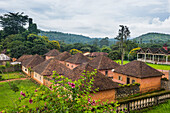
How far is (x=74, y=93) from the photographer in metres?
4.27

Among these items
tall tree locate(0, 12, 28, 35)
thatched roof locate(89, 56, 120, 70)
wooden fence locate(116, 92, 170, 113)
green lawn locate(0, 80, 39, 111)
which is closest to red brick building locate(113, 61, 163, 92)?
thatched roof locate(89, 56, 120, 70)

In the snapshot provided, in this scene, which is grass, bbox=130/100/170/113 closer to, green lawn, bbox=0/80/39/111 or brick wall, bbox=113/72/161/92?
brick wall, bbox=113/72/161/92

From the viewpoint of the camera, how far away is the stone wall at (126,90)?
1598 cm

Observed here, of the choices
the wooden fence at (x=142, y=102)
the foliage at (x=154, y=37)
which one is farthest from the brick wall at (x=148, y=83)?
the foliage at (x=154, y=37)

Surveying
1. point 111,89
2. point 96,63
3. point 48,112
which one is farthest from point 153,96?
point 96,63

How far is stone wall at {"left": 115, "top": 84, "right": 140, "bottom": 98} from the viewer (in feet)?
52.4

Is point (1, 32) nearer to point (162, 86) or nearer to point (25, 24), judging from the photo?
point (25, 24)

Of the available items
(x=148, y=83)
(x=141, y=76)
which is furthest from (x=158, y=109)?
(x=148, y=83)

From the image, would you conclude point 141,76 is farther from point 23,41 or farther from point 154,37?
point 154,37

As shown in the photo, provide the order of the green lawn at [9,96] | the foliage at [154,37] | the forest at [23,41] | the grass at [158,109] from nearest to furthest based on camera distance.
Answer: the green lawn at [9,96], the grass at [158,109], the forest at [23,41], the foliage at [154,37]

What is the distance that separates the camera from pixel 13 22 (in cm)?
6694

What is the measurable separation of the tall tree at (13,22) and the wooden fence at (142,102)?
6910cm

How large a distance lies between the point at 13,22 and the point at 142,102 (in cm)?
7507

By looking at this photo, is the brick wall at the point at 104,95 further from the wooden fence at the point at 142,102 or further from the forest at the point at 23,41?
the forest at the point at 23,41
